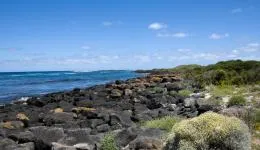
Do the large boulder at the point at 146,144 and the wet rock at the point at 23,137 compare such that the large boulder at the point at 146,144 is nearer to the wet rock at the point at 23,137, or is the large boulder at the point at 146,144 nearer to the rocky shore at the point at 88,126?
the rocky shore at the point at 88,126

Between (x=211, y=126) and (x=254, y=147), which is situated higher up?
(x=211, y=126)

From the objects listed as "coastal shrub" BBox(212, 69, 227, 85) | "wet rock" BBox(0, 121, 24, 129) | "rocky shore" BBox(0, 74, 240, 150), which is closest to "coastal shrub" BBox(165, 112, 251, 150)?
"rocky shore" BBox(0, 74, 240, 150)

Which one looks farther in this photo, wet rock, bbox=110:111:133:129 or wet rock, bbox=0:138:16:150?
wet rock, bbox=110:111:133:129

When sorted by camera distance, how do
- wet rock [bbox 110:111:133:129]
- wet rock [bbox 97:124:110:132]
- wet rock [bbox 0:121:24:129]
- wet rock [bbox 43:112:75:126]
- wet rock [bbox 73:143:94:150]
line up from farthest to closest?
1. wet rock [bbox 43:112:75:126]
2. wet rock [bbox 0:121:24:129]
3. wet rock [bbox 110:111:133:129]
4. wet rock [bbox 97:124:110:132]
5. wet rock [bbox 73:143:94:150]

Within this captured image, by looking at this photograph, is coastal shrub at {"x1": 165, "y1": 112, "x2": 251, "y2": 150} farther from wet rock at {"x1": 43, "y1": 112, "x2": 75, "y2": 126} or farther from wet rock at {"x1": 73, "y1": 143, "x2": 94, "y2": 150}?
wet rock at {"x1": 43, "y1": 112, "x2": 75, "y2": 126}

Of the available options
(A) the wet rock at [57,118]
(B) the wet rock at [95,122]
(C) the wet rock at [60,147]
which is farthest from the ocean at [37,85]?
(C) the wet rock at [60,147]

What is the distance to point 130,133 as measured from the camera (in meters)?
13.5

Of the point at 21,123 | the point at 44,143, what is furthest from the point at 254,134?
the point at 21,123

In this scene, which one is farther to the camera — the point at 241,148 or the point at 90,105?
the point at 90,105

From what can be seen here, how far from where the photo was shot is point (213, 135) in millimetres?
9047

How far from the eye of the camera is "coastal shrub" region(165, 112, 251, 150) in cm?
902

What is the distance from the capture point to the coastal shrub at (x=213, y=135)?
9.02m

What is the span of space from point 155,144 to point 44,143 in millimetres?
3797

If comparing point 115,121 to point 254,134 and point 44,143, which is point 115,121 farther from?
point 254,134
